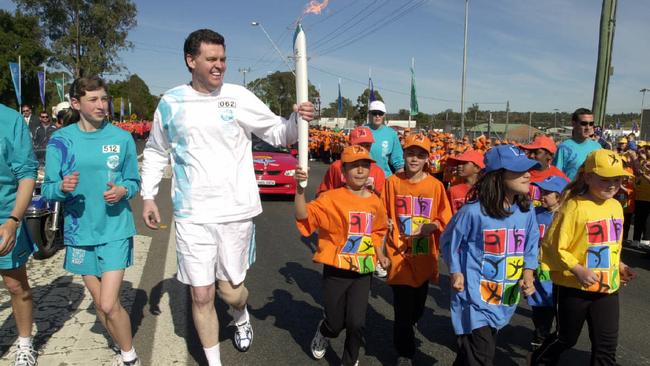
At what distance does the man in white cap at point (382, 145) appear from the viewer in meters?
5.89

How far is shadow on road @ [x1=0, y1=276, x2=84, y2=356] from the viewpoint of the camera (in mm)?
3797

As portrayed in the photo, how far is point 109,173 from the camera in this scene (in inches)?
128

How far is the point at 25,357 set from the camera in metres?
3.31

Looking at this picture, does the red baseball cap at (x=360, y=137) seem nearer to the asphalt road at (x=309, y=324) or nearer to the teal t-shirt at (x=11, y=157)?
the asphalt road at (x=309, y=324)

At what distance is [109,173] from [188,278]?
88 centimetres

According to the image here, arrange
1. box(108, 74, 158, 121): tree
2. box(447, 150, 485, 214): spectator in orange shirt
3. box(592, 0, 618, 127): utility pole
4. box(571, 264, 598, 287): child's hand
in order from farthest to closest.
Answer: box(108, 74, 158, 121): tree, box(592, 0, 618, 127): utility pole, box(447, 150, 485, 214): spectator in orange shirt, box(571, 264, 598, 287): child's hand

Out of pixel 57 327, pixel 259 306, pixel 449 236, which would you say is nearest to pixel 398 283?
pixel 449 236

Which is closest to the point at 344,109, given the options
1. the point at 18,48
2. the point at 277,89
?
the point at 277,89

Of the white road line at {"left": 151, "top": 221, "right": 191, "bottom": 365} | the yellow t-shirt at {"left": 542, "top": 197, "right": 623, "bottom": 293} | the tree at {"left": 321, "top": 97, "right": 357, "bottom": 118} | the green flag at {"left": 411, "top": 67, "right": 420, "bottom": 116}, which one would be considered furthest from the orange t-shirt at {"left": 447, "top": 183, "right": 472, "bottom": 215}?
the tree at {"left": 321, "top": 97, "right": 357, "bottom": 118}

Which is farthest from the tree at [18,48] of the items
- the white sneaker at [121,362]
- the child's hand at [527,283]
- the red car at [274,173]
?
the child's hand at [527,283]

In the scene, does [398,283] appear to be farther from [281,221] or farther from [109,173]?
[281,221]

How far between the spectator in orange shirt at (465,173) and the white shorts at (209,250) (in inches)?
77.4

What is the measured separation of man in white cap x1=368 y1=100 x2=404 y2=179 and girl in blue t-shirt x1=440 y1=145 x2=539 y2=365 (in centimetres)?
297

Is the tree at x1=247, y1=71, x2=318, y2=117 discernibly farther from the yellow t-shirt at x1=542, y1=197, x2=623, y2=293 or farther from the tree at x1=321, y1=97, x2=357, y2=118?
the yellow t-shirt at x1=542, y1=197, x2=623, y2=293
